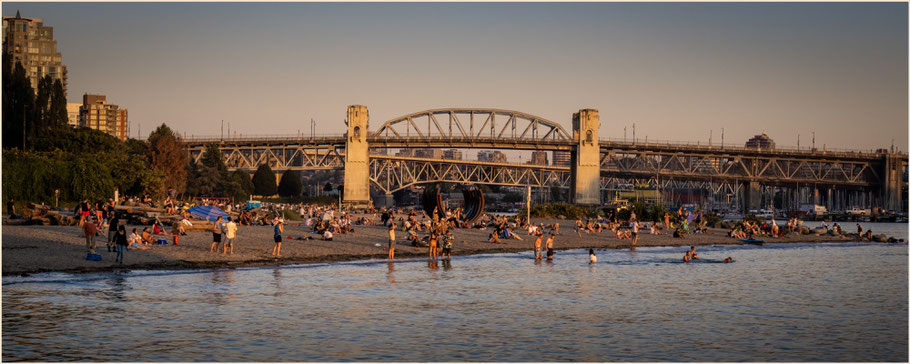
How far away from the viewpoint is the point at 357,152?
463ft

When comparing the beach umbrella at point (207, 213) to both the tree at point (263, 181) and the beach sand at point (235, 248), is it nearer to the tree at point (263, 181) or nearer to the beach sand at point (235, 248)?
the beach sand at point (235, 248)

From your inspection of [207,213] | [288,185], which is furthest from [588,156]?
[207,213]

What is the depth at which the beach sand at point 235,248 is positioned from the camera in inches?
1251

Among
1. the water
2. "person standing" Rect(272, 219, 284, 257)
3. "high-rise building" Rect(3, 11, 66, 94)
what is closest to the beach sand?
"person standing" Rect(272, 219, 284, 257)

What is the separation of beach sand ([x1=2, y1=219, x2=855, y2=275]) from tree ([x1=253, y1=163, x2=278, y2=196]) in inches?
3498

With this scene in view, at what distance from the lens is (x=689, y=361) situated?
19.1m

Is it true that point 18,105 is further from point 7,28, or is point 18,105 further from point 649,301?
point 7,28

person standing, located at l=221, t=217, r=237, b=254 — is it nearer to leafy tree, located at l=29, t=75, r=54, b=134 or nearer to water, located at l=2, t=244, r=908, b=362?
water, located at l=2, t=244, r=908, b=362

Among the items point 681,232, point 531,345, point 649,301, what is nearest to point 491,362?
point 531,345

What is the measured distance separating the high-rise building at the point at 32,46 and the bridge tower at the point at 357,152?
7589cm

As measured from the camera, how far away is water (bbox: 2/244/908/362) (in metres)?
19.7

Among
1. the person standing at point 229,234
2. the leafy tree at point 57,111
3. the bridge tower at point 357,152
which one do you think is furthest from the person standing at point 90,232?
the bridge tower at point 357,152

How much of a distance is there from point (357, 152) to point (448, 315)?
117 metres

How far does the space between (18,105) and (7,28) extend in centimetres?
12770
